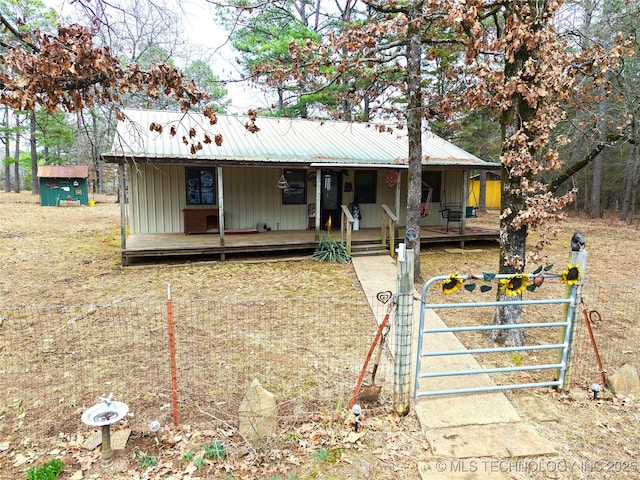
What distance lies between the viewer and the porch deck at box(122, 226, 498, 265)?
9.12 meters

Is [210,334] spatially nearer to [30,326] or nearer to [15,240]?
[30,326]

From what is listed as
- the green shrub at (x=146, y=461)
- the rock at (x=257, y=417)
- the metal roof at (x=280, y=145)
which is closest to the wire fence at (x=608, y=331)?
the rock at (x=257, y=417)

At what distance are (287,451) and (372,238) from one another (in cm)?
818

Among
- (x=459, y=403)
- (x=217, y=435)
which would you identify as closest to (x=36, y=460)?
(x=217, y=435)

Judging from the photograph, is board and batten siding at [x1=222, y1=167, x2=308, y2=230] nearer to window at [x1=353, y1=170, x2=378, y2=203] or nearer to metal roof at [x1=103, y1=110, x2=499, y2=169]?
metal roof at [x1=103, y1=110, x2=499, y2=169]

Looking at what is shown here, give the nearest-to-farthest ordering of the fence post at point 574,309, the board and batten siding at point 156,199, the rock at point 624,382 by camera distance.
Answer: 1. the fence post at point 574,309
2. the rock at point 624,382
3. the board and batten siding at point 156,199

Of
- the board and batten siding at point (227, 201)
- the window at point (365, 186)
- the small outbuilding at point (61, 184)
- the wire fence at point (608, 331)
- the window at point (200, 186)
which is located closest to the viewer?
the wire fence at point (608, 331)

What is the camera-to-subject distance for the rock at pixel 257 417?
308cm

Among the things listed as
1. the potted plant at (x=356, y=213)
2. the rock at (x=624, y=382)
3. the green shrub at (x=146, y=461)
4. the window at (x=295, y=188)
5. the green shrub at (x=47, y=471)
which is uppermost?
the window at (x=295, y=188)

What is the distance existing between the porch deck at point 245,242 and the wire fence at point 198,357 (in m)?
2.87

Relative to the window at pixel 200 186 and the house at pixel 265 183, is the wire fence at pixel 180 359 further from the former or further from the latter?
the window at pixel 200 186

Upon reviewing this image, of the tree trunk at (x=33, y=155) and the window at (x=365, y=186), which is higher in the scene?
the tree trunk at (x=33, y=155)

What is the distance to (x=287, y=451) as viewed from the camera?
3.04 meters

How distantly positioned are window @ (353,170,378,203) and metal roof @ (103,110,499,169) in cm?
81
